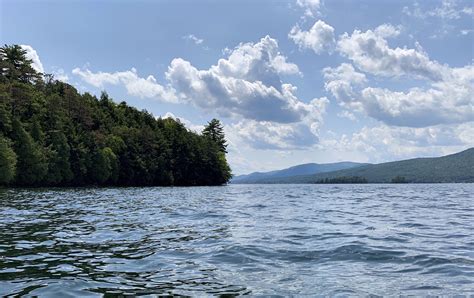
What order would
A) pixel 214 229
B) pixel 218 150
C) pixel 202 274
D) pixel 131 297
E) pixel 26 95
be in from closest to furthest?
pixel 131 297 < pixel 202 274 < pixel 214 229 < pixel 26 95 < pixel 218 150

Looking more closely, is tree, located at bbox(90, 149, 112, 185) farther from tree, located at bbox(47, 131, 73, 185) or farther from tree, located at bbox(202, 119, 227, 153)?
tree, located at bbox(202, 119, 227, 153)

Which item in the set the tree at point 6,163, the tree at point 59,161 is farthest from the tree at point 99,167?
the tree at point 6,163

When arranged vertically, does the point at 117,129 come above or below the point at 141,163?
above

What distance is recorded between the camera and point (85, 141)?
104750mm

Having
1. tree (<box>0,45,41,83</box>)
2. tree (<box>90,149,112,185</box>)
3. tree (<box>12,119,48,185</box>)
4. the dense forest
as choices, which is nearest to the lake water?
the dense forest

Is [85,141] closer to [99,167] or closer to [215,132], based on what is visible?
[99,167]

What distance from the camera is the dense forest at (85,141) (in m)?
78.0

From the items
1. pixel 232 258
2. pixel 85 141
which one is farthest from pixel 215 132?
pixel 232 258

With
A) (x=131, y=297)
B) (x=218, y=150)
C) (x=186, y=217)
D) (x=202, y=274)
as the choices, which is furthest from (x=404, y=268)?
(x=218, y=150)

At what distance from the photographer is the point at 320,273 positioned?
1102 cm

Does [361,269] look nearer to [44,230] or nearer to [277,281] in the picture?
[277,281]

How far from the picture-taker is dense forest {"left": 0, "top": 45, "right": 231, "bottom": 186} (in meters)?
78.0

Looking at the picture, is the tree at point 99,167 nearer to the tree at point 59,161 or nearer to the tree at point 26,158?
the tree at point 59,161

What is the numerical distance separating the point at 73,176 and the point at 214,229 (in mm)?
82496
